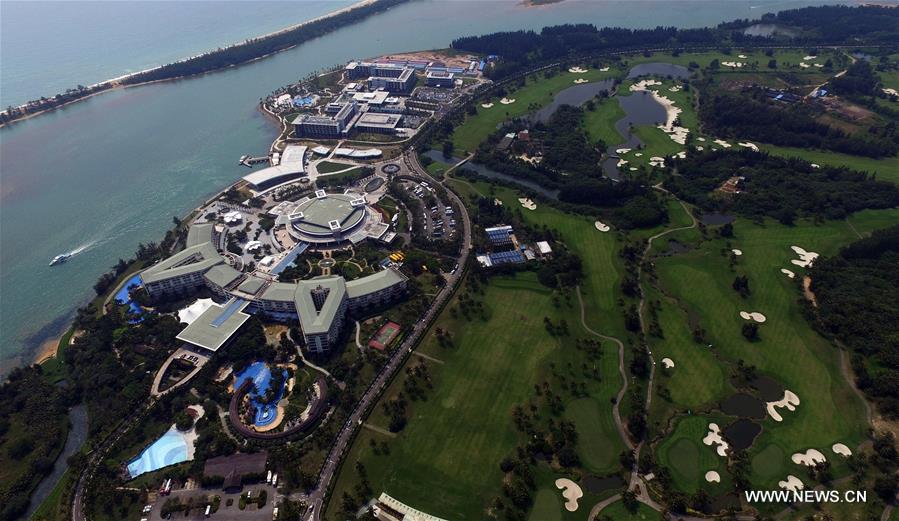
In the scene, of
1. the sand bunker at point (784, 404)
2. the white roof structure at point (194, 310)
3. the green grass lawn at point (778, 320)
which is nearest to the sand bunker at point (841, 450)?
the green grass lawn at point (778, 320)

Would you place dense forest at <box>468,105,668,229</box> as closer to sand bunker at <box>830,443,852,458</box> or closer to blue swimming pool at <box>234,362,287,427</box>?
sand bunker at <box>830,443,852,458</box>

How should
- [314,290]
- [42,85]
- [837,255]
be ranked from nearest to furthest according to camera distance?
1. [314,290]
2. [837,255]
3. [42,85]

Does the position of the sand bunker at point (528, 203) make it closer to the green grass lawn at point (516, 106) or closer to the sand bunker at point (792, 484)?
the green grass lawn at point (516, 106)

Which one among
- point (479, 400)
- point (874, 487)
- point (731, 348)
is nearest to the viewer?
Answer: point (874, 487)

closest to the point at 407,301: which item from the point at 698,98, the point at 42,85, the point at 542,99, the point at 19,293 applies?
the point at 19,293

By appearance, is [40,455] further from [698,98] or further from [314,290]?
[698,98]
